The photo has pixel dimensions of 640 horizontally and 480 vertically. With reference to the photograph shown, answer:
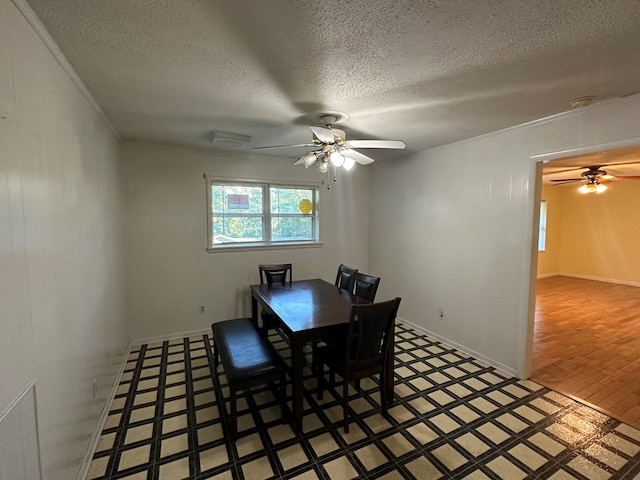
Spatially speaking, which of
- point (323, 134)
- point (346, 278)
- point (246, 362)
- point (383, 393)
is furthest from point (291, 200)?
point (383, 393)

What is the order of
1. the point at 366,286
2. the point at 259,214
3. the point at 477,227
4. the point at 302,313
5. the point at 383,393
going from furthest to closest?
the point at 259,214 < the point at 477,227 < the point at 366,286 < the point at 302,313 < the point at 383,393

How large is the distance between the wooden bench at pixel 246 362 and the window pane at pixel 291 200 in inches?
84.7

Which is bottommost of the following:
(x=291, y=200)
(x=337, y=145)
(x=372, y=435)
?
(x=372, y=435)

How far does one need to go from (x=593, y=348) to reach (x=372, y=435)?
320 centimetres

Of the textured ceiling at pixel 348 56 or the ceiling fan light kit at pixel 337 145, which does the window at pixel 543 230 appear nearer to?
the textured ceiling at pixel 348 56

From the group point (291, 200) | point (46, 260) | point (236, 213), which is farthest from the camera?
point (291, 200)

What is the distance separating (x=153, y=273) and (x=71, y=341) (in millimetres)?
2130

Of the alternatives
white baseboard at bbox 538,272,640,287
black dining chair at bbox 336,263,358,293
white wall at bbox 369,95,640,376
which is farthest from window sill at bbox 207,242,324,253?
white baseboard at bbox 538,272,640,287

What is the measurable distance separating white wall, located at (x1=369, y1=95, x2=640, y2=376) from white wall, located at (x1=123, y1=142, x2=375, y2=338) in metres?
1.61

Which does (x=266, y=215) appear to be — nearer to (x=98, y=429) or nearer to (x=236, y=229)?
(x=236, y=229)

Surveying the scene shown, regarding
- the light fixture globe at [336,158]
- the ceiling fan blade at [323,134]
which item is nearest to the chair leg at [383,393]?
the light fixture globe at [336,158]

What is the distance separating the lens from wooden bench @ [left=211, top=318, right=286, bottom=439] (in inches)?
79.7

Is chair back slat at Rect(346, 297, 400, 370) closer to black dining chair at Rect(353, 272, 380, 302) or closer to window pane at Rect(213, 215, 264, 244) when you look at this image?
black dining chair at Rect(353, 272, 380, 302)

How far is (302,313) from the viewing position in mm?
2500
